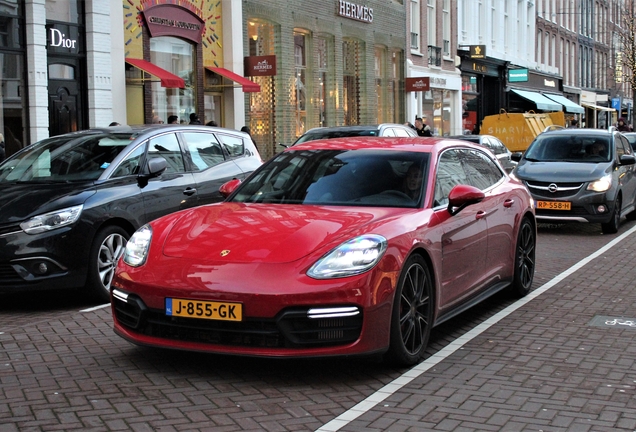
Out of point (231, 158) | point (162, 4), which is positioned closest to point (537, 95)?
point (162, 4)

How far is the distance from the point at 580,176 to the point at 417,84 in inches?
922

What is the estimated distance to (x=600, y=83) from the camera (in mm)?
74812

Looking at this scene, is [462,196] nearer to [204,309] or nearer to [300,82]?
[204,309]

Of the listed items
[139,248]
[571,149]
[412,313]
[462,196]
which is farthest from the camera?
[571,149]

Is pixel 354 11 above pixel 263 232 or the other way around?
above

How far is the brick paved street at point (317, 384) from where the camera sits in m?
4.96

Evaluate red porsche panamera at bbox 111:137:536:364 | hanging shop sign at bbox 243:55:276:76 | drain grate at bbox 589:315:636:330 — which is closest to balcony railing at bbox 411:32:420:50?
hanging shop sign at bbox 243:55:276:76

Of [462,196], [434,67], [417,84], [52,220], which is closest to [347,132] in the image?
[52,220]

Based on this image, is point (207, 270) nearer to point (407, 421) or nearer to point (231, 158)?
point (407, 421)

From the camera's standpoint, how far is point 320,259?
5.66m

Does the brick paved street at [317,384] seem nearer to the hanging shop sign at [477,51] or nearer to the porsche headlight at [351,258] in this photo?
the porsche headlight at [351,258]

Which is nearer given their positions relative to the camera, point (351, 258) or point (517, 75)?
point (351, 258)

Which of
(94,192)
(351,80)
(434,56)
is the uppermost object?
(434,56)

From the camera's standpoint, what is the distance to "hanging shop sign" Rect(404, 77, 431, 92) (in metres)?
37.7
